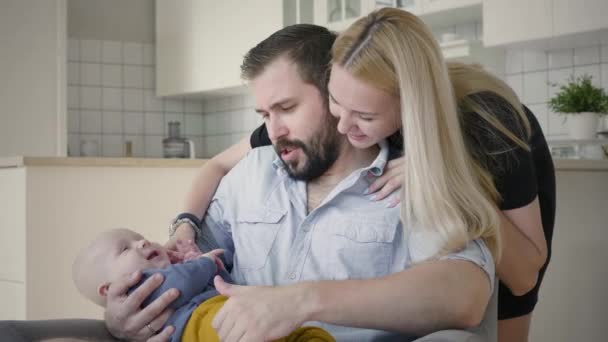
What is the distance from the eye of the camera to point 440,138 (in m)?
1.46

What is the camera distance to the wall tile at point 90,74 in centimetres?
554


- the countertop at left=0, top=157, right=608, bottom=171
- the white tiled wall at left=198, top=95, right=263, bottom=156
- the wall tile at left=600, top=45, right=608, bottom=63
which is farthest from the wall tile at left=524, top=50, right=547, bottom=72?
the white tiled wall at left=198, top=95, right=263, bottom=156

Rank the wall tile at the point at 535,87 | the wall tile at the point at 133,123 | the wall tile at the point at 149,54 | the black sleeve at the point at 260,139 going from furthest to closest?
the wall tile at the point at 149,54 → the wall tile at the point at 133,123 → the wall tile at the point at 535,87 → the black sleeve at the point at 260,139

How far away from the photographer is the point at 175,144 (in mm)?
5555

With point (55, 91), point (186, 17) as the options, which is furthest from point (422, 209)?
point (186, 17)

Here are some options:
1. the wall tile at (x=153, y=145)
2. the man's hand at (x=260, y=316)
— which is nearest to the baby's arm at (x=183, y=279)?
the man's hand at (x=260, y=316)

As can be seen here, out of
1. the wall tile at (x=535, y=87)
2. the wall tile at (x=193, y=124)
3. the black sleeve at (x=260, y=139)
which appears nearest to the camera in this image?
the black sleeve at (x=260, y=139)

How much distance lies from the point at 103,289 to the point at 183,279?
164mm

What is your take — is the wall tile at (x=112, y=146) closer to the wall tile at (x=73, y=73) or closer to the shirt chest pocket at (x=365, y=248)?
the wall tile at (x=73, y=73)

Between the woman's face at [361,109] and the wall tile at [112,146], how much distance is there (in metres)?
4.25

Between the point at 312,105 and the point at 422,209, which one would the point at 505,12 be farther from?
the point at 422,209

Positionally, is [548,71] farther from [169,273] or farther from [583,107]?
[169,273]

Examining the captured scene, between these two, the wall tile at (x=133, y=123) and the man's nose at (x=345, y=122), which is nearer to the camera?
the man's nose at (x=345, y=122)

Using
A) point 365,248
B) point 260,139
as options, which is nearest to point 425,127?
point 365,248
